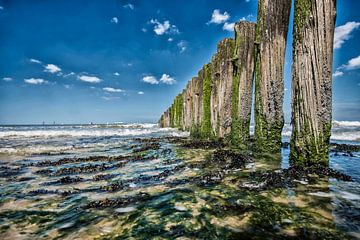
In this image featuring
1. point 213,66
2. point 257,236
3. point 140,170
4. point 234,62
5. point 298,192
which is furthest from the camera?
point 213,66

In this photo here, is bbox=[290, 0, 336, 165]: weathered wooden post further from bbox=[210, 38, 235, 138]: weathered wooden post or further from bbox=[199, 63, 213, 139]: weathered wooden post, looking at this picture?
bbox=[199, 63, 213, 139]: weathered wooden post

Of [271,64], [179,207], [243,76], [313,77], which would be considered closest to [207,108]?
[243,76]

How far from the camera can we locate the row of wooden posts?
12.3ft

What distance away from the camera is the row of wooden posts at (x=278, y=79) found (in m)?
3.75

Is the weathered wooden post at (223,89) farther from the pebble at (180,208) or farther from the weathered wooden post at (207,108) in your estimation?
the pebble at (180,208)

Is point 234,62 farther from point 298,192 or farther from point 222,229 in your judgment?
point 222,229

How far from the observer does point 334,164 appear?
16.2 ft

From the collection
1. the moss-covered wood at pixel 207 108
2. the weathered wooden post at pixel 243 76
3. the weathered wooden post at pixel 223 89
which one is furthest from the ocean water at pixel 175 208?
the moss-covered wood at pixel 207 108

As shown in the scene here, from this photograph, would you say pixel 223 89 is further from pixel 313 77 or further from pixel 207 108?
pixel 313 77

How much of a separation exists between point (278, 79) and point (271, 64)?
37 cm

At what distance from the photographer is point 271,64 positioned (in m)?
5.17

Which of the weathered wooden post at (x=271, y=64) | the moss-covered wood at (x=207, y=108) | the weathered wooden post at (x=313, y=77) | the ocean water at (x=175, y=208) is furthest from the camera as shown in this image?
the moss-covered wood at (x=207, y=108)

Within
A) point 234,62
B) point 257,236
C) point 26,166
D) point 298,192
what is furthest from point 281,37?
point 26,166

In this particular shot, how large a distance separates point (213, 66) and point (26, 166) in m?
7.46
